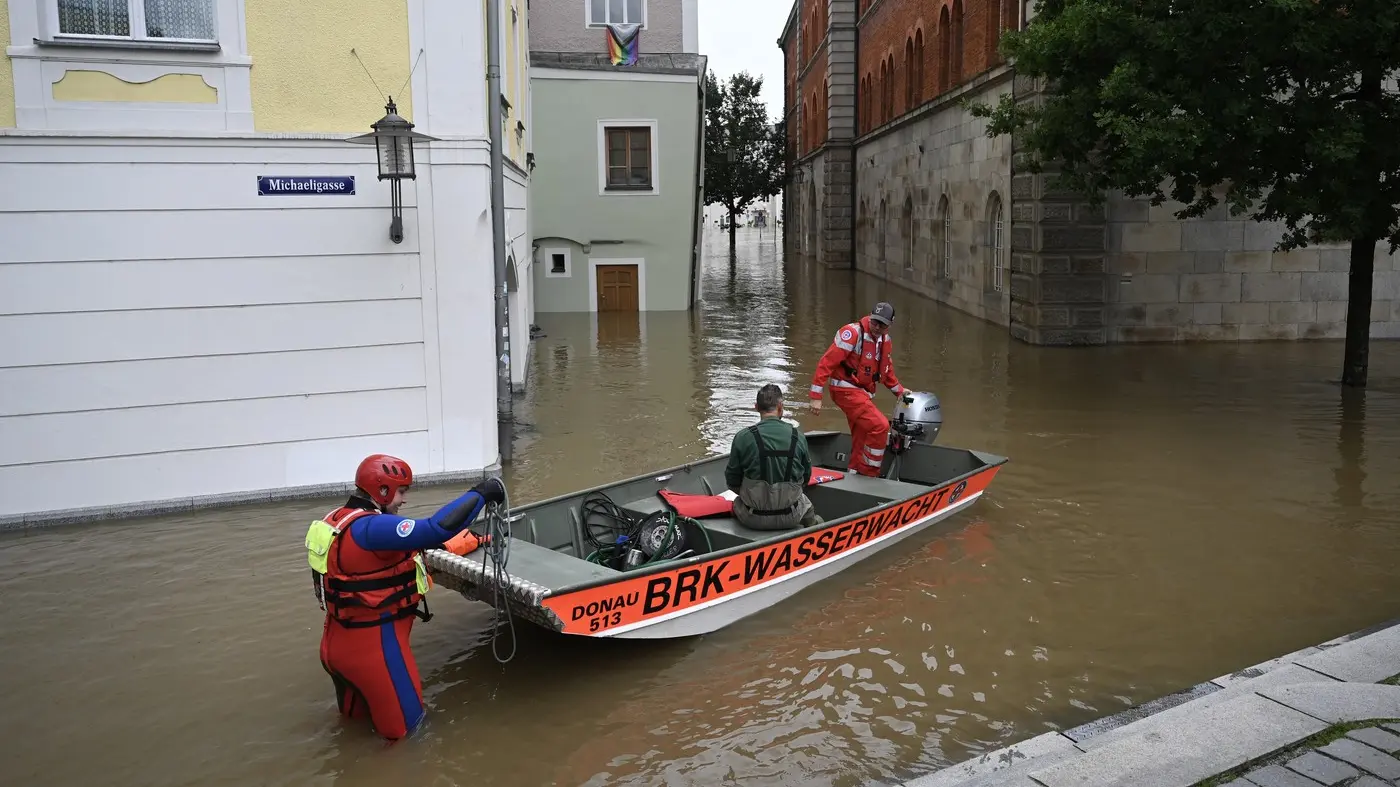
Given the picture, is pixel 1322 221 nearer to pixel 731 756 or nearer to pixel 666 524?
pixel 666 524

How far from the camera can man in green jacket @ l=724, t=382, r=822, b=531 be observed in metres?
8.09

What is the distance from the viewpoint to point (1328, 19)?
1259cm

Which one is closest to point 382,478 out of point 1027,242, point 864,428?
point 864,428

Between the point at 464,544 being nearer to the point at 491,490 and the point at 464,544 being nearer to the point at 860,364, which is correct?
the point at 491,490

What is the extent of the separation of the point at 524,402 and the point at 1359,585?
10840 mm

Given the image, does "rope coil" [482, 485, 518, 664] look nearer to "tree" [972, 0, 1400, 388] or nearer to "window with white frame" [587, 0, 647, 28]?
"tree" [972, 0, 1400, 388]

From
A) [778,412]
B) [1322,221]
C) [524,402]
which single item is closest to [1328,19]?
[1322,221]

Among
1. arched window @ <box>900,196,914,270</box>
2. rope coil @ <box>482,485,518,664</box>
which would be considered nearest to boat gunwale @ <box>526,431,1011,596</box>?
rope coil @ <box>482,485,518,664</box>

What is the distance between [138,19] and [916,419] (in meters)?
7.71

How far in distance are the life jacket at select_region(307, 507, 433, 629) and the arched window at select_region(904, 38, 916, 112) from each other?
1114 inches

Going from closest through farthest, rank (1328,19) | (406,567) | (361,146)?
(406,567)
(361,146)
(1328,19)

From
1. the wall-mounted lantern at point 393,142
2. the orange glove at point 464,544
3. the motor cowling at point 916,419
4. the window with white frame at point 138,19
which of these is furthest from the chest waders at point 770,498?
the window with white frame at point 138,19

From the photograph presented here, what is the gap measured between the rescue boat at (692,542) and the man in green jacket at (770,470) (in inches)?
5.7

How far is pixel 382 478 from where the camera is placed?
5.91 meters
